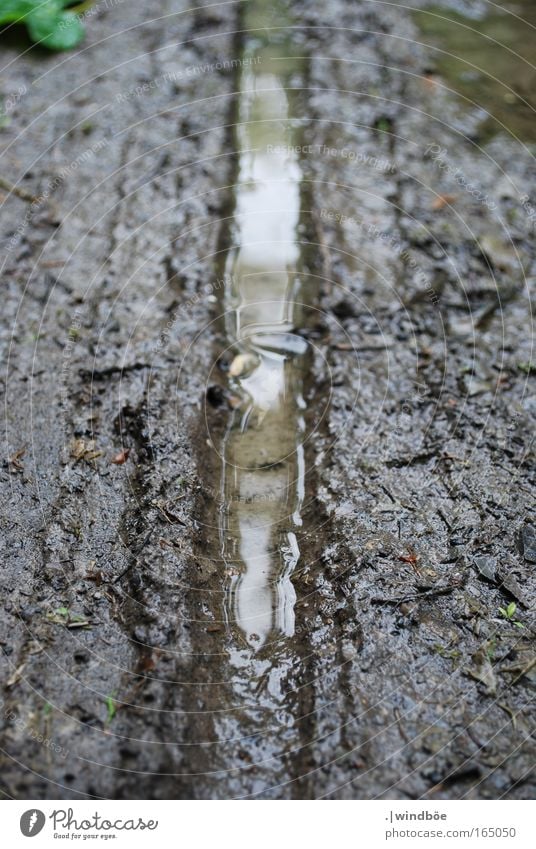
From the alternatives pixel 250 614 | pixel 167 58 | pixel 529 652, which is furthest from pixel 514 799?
pixel 167 58

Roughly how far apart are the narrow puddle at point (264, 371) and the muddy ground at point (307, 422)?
0.06 m

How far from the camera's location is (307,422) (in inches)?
104

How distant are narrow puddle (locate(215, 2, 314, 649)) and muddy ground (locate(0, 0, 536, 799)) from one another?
0.18 ft

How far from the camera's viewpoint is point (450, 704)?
1903 mm

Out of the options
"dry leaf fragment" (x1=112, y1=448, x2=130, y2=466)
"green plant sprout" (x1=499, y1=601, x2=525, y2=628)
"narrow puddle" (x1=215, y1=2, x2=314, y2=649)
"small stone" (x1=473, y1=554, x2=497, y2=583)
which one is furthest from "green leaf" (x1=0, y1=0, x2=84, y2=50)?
"green plant sprout" (x1=499, y1=601, x2=525, y2=628)

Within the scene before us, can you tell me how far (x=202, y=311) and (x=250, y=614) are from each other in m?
1.31

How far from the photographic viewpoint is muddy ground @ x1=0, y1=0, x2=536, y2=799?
6.10ft
